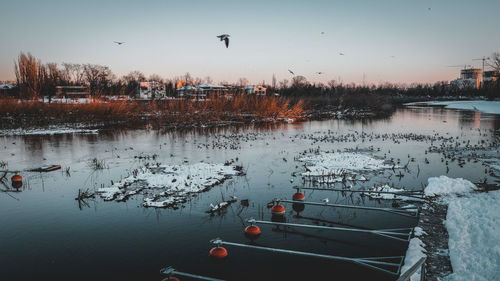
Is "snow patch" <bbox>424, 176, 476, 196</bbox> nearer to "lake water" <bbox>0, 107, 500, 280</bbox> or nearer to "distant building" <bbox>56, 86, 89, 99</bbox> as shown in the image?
"lake water" <bbox>0, 107, 500, 280</bbox>

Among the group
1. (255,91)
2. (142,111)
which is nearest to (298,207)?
(142,111)

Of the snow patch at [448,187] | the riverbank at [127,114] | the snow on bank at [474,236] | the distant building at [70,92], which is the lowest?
the snow on bank at [474,236]

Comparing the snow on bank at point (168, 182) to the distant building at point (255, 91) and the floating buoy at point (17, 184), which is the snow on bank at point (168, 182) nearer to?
the floating buoy at point (17, 184)

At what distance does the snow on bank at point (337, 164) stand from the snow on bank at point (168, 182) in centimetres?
329

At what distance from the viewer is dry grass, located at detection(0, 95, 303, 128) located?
31234 millimetres

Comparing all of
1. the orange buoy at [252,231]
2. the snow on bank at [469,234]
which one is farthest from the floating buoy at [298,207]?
the snow on bank at [469,234]

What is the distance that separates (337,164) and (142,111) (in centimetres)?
3118

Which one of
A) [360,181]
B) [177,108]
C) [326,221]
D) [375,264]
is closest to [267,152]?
→ [360,181]

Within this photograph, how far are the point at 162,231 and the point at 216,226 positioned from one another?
52.2 inches

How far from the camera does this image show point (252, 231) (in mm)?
7629

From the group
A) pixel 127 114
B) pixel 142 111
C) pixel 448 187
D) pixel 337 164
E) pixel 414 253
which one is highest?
pixel 142 111

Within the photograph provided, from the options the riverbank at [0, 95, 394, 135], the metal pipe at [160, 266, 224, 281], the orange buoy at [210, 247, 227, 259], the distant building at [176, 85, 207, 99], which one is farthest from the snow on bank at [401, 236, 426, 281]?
the distant building at [176, 85, 207, 99]

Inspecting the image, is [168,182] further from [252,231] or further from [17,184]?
[17,184]

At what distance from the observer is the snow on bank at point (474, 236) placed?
5488mm
